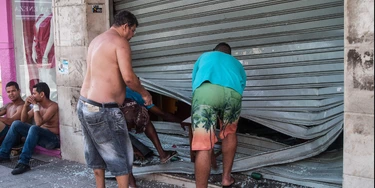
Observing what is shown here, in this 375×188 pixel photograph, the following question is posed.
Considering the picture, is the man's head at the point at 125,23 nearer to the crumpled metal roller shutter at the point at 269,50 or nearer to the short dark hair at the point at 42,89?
the crumpled metal roller shutter at the point at 269,50

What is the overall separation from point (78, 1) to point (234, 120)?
2744 millimetres

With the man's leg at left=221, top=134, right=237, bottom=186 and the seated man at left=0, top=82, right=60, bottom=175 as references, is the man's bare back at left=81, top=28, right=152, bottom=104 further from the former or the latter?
the seated man at left=0, top=82, right=60, bottom=175

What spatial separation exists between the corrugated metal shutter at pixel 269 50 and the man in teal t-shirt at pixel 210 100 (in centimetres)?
67

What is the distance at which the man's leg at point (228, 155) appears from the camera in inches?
192

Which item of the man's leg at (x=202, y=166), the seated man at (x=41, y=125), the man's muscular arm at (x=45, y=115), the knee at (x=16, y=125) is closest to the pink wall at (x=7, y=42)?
the seated man at (x=41, y=125)

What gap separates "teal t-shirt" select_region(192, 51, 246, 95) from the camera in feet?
14.9

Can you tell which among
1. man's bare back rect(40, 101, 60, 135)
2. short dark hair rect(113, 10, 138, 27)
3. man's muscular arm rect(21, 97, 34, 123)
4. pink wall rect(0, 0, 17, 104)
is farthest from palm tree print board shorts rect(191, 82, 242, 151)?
pink wall rect(0, 0, 17, 104)

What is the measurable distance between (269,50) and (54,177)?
9.63ft

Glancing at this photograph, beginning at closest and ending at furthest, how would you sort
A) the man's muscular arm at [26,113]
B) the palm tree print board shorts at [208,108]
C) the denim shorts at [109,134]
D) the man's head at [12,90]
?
1. the denim shorts at [109,134]
2. the palm tree print board shorts at [208,108]
3. the man's muscular arm at [26,113]
4. the man's head at [12,90]

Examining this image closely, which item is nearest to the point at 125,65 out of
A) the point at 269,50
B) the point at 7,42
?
the point at 269,50

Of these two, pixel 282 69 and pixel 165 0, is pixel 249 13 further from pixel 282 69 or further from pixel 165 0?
pixel 165 0

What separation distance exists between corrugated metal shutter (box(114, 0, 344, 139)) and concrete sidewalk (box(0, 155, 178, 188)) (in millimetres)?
1263

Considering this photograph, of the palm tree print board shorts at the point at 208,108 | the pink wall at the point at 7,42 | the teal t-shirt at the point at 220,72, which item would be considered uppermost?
the pink wall at the point at 7,42

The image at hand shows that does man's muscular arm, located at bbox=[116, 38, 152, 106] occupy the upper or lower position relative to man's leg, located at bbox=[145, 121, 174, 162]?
upper
